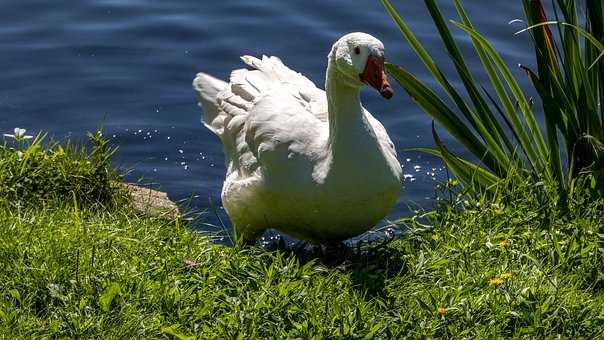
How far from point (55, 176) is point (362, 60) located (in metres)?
1.79

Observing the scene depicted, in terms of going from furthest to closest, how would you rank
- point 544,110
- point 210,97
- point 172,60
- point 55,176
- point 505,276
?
point 172,60, point 210,97, point 55,176, point 544,110, point 505,276

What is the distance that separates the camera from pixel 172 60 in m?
9.62

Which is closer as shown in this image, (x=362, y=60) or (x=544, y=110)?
(x=362, y=60)

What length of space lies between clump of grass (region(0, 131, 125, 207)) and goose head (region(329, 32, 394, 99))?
1.48 meters

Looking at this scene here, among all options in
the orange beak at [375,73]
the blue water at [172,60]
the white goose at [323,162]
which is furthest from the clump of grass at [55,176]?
the orange beak at [375,73]

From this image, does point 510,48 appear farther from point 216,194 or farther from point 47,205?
point 47,205

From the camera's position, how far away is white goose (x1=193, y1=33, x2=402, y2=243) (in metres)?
5.79

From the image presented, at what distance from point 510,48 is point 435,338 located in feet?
16.7

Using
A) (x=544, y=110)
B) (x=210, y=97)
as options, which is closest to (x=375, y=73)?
(x=544, y=110)

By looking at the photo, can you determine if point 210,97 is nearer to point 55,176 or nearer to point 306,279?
point 55,176

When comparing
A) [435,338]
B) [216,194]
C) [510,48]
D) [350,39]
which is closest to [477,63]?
[510,48]

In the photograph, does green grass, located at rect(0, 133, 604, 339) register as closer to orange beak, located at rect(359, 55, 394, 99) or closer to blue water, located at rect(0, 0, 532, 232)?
orange beak, located at rect(359, 55, 394, 99)

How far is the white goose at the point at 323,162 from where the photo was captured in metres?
5.79

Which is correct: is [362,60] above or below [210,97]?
above
